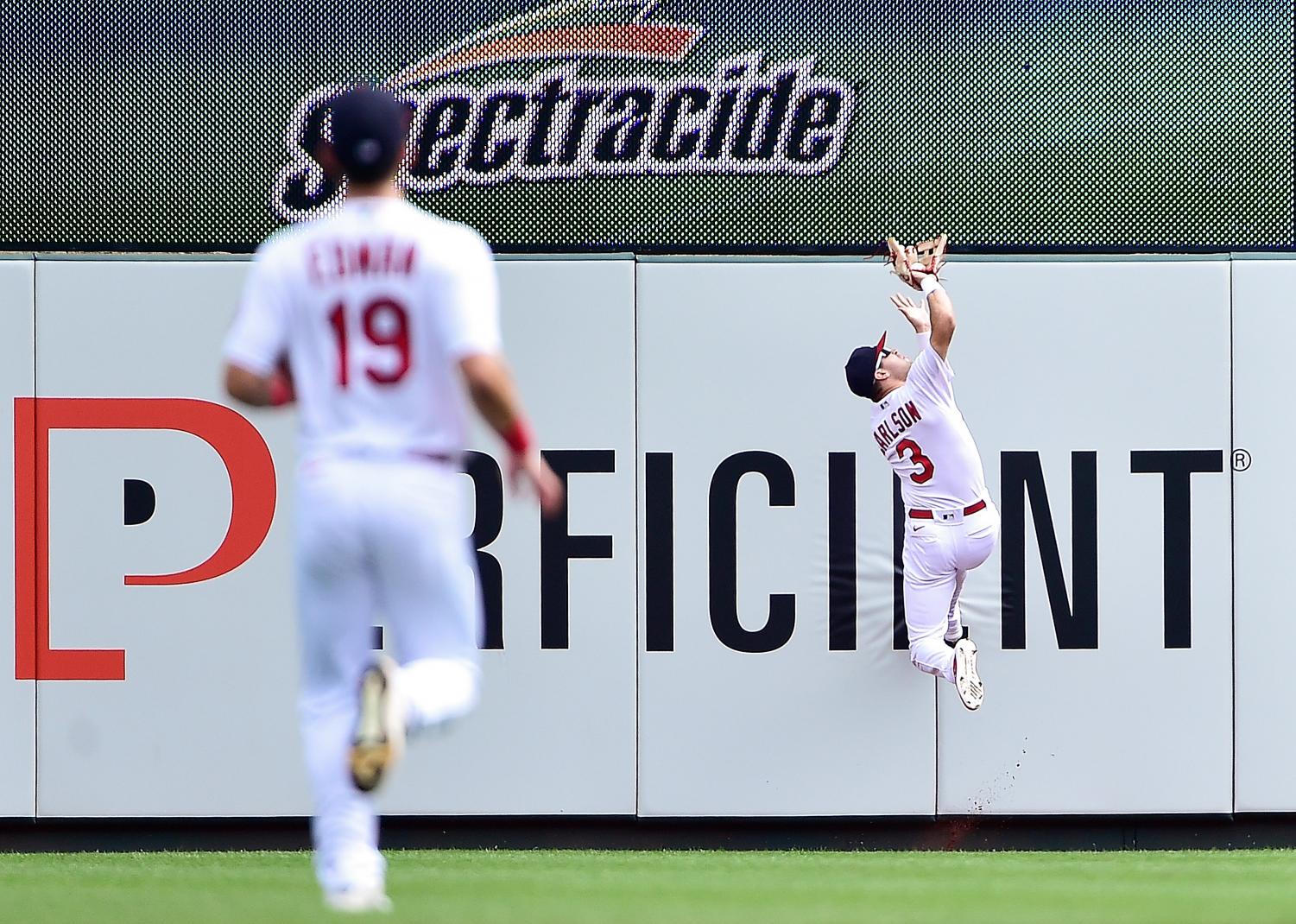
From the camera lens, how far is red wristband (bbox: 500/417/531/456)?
119 inches

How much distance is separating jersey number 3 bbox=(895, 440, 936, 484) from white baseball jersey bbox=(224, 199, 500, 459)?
3385 millimetres

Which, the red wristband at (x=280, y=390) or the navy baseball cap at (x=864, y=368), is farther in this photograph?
the navy baseball cap at (x=864, y=368)

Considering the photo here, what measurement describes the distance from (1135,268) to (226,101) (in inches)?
140

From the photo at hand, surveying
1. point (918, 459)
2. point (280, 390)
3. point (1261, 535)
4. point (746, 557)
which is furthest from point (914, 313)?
point (280, 390)

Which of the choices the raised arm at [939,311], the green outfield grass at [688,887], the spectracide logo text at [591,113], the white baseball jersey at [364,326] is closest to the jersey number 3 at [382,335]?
the white baseball jersey at [364,326]

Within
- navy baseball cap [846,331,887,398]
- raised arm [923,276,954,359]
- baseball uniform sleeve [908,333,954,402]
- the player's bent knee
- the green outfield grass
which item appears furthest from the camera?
navy baseball cap [846,331,887,398]

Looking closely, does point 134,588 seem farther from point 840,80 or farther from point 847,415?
point 840,80

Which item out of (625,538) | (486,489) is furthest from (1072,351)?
(486,489)

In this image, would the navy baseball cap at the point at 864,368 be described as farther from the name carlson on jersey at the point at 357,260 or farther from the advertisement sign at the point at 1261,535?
the name carlson on jersey at the point at 357,260

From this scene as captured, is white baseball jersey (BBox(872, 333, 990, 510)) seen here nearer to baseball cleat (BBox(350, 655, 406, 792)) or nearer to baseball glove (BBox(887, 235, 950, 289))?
baseball glove (BBox(887, 235, 950, 289))

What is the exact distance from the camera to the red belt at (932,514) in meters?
6.23

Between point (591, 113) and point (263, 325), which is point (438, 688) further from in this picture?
point (591, 113)

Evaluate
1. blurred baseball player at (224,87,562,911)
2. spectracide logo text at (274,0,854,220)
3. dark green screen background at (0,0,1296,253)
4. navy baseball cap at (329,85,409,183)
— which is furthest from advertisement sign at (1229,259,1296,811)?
navy baseball cap at (329,85,409,183)

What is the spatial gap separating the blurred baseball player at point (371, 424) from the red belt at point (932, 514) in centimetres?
339
